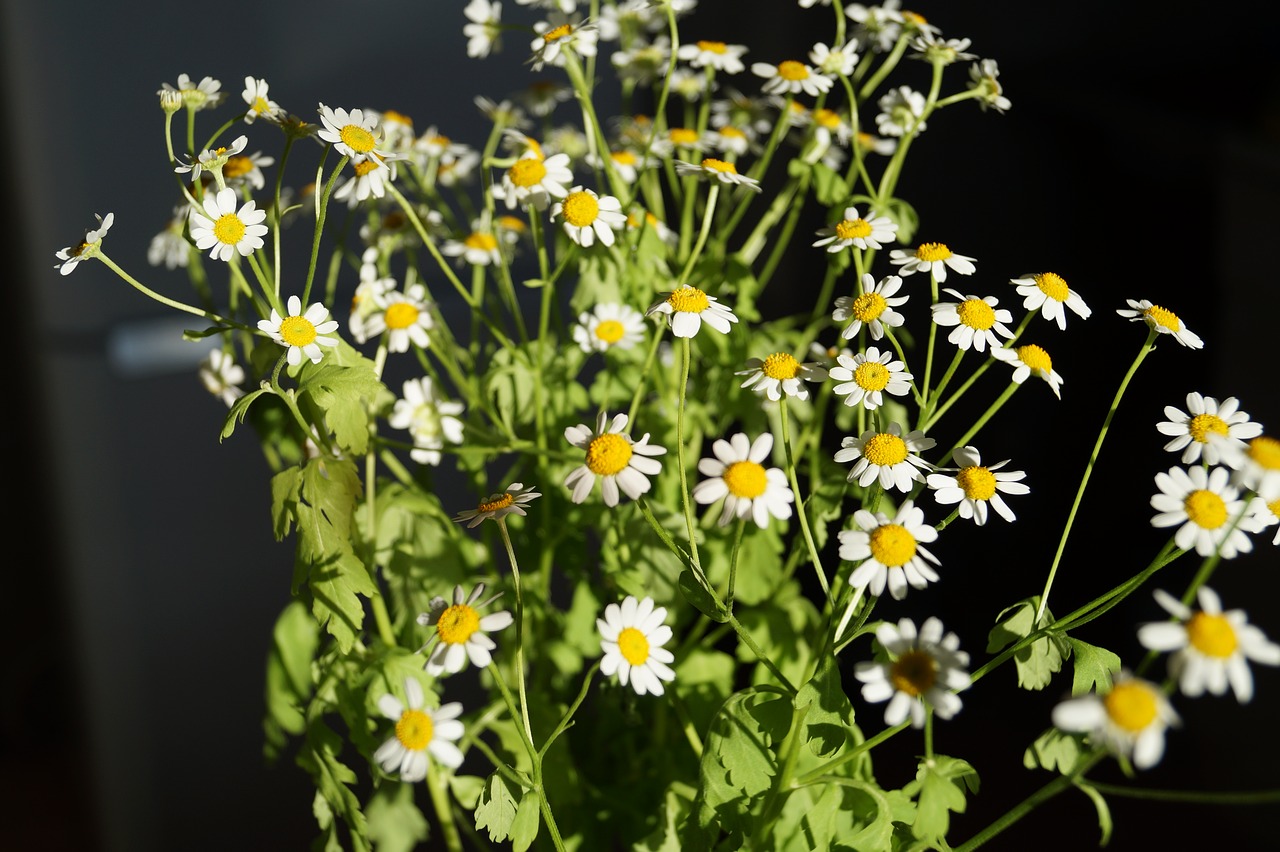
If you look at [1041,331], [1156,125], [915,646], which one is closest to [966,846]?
[915,646]

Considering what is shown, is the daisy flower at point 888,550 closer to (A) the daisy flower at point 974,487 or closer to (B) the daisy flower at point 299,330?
(A) the daisy flower at point 974,487

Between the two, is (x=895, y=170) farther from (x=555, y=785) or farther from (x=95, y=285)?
(x=95, y=285)

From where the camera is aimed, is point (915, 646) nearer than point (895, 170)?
Yes

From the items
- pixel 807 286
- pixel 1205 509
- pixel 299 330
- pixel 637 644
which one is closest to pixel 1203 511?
pixel 1205 509

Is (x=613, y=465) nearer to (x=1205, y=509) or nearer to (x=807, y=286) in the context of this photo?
(x=1205, y=509)

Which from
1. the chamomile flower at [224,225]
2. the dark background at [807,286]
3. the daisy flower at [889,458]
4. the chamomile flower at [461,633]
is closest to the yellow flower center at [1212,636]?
the daisy flower at [889,458]

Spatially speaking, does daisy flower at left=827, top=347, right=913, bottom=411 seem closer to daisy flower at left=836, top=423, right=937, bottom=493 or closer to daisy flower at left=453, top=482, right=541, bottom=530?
daisy flower at left=836, top=423, right=937, bottom=493

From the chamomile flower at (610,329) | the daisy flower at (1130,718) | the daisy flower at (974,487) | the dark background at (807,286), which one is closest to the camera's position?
the daisy flower at (1130,718)
